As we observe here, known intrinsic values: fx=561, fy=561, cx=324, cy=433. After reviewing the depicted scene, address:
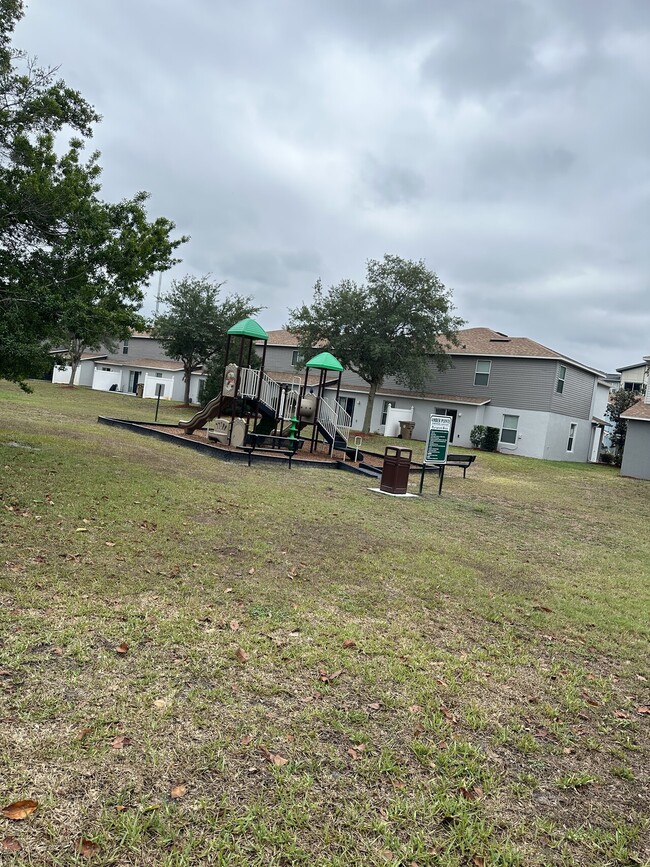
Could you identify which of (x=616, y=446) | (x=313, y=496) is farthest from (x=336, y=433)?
(x=616, y=446)

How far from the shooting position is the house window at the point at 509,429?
102 ft

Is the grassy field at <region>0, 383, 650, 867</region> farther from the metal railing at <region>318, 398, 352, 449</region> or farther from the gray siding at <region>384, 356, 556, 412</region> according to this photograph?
the gray siding at <region>384, 356, 556, 412</region>

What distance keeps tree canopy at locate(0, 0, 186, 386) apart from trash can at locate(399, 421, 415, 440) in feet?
78.8

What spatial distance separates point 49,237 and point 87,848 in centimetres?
985

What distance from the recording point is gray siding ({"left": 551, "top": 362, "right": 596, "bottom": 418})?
3049 centimetres

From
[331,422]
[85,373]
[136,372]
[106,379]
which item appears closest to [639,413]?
[331,422]

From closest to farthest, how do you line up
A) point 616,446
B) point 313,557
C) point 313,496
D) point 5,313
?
point 313,557
point 5,313
point 313,496
point 616,446

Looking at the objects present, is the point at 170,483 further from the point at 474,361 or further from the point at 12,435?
the point at 474,361

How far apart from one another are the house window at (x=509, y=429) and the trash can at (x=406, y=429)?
5072mm

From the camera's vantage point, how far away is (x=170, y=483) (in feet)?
32.3

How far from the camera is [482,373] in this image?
32531 millimetres

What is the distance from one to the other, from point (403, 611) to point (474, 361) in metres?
29.5

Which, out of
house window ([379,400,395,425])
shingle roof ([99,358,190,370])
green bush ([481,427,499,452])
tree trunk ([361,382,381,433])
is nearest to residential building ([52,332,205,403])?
shingle roof ([99,358,190,370])

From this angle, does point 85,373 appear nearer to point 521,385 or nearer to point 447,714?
point 521,385
